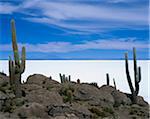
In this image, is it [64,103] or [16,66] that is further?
[64,103]

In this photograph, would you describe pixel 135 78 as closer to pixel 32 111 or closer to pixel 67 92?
pixel 67 92

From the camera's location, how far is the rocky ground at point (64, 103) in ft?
65.7

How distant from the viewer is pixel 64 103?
75.0 ft

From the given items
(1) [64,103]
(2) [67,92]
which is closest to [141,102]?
(2) [67,92]

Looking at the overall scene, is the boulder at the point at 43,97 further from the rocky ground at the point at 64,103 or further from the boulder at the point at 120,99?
the boulder at the point at 120,99

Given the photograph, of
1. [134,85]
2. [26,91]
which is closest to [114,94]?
[134,85]

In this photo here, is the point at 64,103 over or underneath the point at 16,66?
underneath

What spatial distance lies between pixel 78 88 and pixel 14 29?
754 centimetres

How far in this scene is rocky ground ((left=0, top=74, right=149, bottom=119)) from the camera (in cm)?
2003

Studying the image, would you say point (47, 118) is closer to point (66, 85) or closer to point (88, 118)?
point (88, 118)

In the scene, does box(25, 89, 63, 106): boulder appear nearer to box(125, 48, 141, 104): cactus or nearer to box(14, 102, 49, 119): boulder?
box(14, 102, 49, 119): boulder

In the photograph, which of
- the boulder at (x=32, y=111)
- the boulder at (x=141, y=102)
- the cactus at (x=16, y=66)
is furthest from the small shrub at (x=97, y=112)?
the boulder at (x=141, y=102)

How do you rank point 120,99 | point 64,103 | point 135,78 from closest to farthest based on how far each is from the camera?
point 64,103, point 135,78, point 120,99

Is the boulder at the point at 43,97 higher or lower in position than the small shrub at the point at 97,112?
higher
